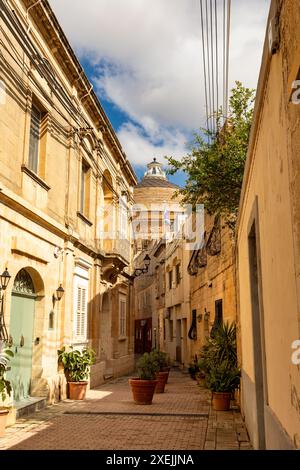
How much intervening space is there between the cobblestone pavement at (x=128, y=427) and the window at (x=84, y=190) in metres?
5.88

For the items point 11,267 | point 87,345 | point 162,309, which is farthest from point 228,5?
point 162,309

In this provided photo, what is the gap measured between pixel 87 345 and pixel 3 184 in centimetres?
674

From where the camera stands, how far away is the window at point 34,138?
10645 millimetres

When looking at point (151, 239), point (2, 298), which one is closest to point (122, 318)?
point (2, 298)

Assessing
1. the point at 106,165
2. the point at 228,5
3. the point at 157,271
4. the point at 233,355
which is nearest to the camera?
the point at 228,5

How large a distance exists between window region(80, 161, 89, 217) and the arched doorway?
4.61m

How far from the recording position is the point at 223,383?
9391 millimetres

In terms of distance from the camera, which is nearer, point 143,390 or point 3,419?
point 3,419

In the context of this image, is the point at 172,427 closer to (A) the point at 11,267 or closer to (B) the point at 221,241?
(A) the point at 11,267

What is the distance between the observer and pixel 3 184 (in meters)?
8.54

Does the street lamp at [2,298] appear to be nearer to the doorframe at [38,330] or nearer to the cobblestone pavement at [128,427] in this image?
the doorframe at [38,330]

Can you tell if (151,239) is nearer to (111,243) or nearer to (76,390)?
(111,243)

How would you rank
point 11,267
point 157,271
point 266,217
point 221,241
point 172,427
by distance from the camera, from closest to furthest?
point 266,217, point 172,427, point 11,267, point 221,241, point 157,271

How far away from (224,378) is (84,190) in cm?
788
